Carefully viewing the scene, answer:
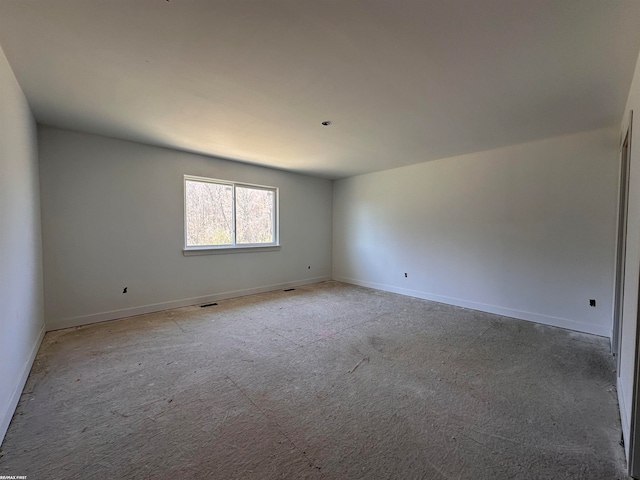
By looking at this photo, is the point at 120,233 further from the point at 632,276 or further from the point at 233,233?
the point at 632,276

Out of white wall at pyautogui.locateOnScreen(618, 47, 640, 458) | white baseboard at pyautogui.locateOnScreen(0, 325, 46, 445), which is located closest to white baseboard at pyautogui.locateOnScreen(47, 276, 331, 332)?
white baseboard at pyautogui.locateOnScreen(0, 325, 46, 445)

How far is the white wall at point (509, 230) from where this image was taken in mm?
3250

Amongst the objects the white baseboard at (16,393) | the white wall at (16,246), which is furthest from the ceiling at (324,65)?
the white baseboard at (16,393)

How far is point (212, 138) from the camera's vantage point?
358 cm

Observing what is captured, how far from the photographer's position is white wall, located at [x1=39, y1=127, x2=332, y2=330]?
329 centimetres

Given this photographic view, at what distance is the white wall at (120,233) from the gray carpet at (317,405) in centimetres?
53

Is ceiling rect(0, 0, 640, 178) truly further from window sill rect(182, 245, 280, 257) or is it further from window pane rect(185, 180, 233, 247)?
window sill rect(182, 245, 280, 257)

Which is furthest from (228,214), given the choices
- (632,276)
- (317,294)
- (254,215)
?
(632,276)

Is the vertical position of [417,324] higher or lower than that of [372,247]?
lower

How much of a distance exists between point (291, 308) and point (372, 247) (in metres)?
2.33

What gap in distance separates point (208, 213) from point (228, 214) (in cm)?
36

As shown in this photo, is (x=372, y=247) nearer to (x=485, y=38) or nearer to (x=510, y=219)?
(x=510, y=219)

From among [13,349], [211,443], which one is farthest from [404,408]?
[13,349]

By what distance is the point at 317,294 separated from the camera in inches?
202
